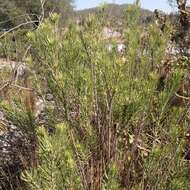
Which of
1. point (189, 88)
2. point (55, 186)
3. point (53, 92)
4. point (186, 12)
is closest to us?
point (55, 186)

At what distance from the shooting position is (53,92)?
2.87 metres

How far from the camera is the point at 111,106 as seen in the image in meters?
2.82

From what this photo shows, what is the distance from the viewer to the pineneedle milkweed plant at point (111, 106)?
2.71 metres

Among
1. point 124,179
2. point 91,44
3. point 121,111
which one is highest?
point 91,44

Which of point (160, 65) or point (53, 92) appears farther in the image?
point (160, 65)

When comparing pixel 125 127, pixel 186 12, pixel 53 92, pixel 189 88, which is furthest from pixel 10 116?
pixel 186 12

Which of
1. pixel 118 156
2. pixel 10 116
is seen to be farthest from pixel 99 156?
pixel 10 116

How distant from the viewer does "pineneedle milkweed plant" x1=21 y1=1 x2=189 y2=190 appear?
2713 millimetres

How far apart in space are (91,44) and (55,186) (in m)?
0.89

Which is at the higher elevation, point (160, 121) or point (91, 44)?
point (91, 44)

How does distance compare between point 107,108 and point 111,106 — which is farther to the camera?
point 107,108

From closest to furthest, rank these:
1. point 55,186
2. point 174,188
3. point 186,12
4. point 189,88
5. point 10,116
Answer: point 55,186 < point 174,188 < point 10,116 < point 189,88 < point 186,12

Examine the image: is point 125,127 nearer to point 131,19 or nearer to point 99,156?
point 99,156

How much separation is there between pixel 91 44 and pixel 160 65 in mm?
517
